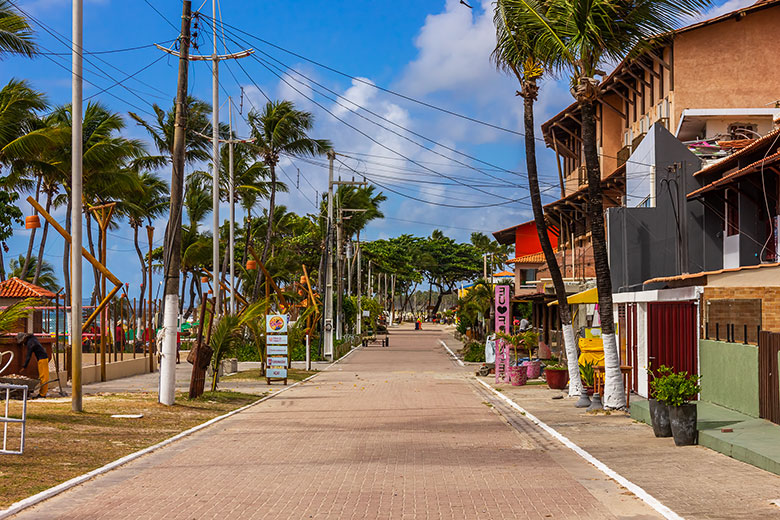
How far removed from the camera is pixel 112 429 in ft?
51.7

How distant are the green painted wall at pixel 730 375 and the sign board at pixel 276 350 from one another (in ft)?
47.2

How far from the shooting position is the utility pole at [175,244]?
20.2m

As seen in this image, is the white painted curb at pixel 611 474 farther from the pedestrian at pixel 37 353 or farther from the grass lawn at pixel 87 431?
the pedestrian at pixel 37 353

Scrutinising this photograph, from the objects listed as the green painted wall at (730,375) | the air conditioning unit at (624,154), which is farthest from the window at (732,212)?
the air conditioning unit at (624,154)

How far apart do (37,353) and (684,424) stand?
14.4 meters

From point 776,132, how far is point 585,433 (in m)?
8.12

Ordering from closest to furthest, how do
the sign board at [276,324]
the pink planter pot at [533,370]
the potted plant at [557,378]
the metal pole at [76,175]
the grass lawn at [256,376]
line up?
1. the metal pole at [76,175]
2. the potted plant at [557,378]
3. the sign board at [276,324]
4. the pink planter pot at [533,370]
5. the grass lawn at [256,376]

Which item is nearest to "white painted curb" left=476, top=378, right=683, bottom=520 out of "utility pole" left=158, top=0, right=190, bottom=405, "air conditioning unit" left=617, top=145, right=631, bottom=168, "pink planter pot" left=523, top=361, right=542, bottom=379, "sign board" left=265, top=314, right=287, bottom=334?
"utility pole" left=158, top=0, right=190, bottom=405

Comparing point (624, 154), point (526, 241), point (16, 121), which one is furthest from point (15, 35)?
point (526, 241)

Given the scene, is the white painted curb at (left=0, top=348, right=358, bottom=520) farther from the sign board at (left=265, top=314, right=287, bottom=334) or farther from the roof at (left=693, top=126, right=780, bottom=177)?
the roof at (left=693, top=126, right=780, bottom=177)

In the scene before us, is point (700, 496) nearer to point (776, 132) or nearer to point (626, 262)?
point (776, 132)

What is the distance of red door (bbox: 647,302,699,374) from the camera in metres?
19.3

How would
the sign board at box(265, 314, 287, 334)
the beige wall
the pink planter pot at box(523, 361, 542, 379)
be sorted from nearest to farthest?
1. the sign board at box(265, 314, 287, 334)
2. the pink planter pot at box(523, 361, 542, 379)
3. the beige wall

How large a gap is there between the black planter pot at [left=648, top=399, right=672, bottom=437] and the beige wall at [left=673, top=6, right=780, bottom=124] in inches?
956
